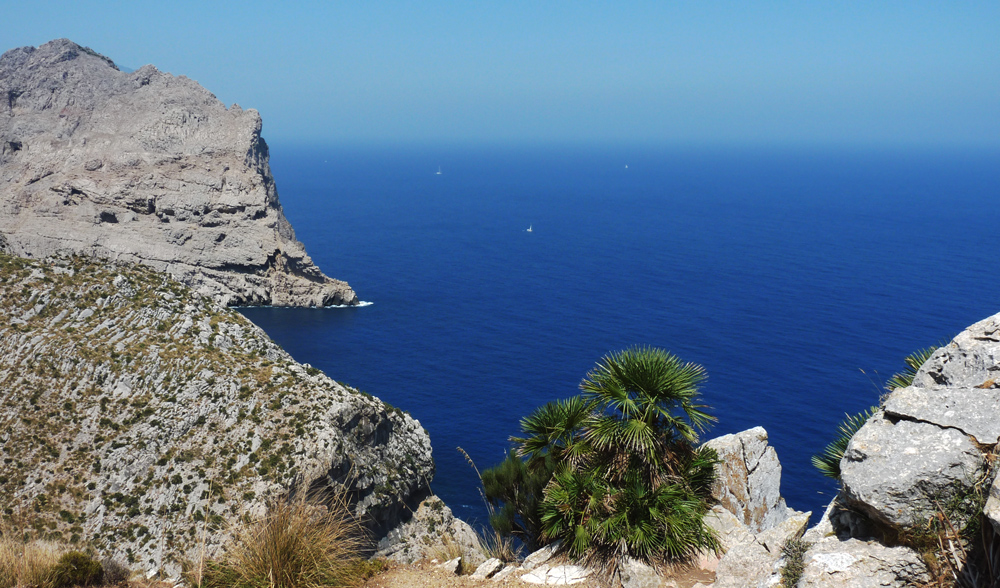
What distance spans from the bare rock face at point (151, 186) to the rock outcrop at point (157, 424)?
2380 inches

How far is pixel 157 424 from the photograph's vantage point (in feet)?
110

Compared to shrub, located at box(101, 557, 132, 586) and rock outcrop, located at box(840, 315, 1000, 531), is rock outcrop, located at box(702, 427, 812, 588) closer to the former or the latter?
rock outcrop, located at box(840, 315, 1000, 531)

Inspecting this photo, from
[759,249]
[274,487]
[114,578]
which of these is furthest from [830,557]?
[759,249]

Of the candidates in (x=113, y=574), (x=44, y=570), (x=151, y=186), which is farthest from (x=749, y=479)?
(x=151, y=186)

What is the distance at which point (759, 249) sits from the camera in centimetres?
13850

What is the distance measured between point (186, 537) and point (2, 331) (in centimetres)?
1894

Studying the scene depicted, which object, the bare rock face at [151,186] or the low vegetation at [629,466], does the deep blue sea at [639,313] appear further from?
the low vegetation at [629,466]

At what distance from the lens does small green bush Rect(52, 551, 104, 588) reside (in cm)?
1301

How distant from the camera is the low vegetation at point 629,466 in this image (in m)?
15.6

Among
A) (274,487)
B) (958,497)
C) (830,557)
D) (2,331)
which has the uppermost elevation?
(958,497)

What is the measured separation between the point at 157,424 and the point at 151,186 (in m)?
85.1

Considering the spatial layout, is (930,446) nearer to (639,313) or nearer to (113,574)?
(113,574)

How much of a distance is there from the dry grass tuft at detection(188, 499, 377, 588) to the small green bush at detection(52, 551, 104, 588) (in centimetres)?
278

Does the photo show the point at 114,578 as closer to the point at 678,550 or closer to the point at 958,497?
the point at 678,550
